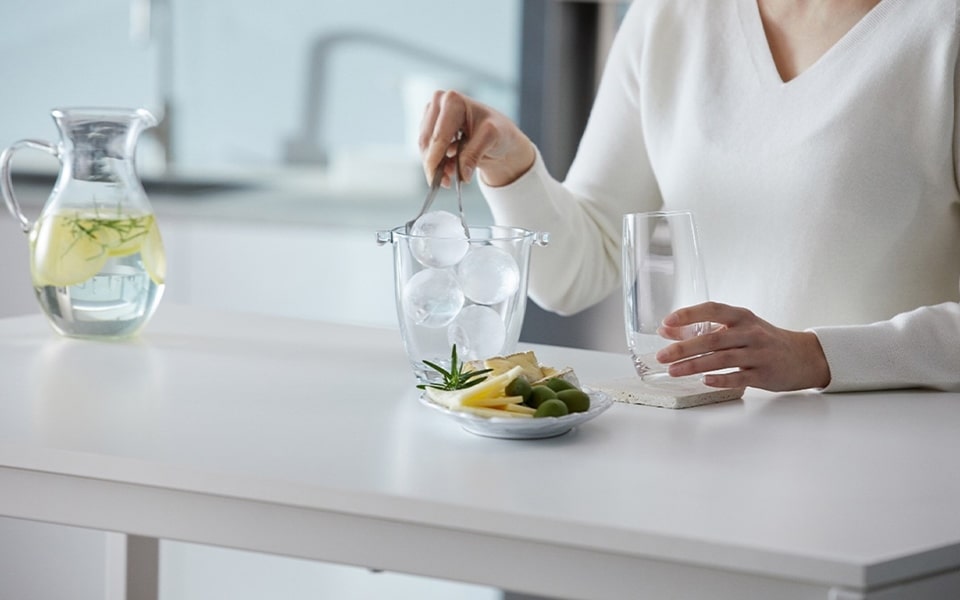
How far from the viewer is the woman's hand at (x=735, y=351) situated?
114cm

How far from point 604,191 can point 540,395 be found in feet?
2.39

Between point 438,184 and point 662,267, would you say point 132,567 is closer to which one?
point 438,184

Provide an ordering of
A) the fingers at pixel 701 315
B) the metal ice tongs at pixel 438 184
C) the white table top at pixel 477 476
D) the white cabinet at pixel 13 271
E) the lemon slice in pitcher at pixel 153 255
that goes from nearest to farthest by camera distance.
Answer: the white table top at pixel 477 476 → the fingers at pixel 701 315 → the metal ice tongs at pixel 438 184 → the lemon slice in pitcher at pixel 153 255 → the white cabinet at pixel 13 271

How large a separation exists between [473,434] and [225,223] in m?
2.19

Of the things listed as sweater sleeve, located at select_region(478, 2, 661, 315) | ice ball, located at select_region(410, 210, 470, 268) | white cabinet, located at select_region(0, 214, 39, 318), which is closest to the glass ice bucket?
ice ball, located at select_region(410, 210, 470, 268)

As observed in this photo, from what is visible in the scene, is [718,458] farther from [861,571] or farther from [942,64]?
[942,64]

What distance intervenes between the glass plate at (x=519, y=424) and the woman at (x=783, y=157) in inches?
16.0

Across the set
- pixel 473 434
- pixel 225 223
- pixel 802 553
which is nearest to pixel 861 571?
pixel 802 553

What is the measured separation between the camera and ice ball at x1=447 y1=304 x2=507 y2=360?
3.84ft

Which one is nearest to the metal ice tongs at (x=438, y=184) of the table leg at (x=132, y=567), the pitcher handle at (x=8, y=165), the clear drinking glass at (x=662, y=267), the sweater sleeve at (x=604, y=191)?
the clear drinking glass at (x=662, y=267)

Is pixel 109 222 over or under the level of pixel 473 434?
over

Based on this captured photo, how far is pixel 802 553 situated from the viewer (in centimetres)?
76

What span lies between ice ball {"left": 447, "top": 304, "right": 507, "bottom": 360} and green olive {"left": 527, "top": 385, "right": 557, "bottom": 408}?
154mm

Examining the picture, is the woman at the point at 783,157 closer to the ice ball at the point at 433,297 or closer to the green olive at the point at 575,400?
the ice ball at the point at 433,297
